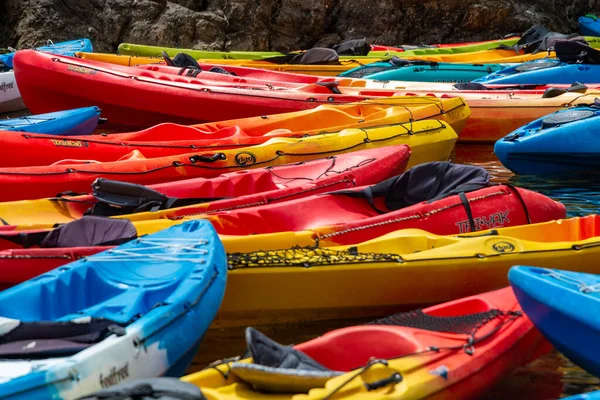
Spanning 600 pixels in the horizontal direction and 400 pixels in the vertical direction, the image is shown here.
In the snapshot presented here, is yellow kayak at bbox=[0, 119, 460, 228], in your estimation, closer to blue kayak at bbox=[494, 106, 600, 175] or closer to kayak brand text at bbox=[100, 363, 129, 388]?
blue kayak at bbox=[494, 106, 600, 175]

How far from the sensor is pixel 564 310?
3.29 m

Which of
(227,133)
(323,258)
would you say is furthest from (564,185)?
(323,258)

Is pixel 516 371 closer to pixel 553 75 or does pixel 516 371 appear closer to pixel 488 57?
pixel 553 75

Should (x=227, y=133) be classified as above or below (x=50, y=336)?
below

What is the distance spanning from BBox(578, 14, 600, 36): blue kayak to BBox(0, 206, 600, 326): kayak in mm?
10410

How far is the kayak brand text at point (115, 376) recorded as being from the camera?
3.02 meters

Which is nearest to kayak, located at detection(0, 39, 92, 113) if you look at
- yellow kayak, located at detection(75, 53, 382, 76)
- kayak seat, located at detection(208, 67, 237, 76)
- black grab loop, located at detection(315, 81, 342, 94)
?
yellow kayak, located at detection(75, 53, 382, 76)

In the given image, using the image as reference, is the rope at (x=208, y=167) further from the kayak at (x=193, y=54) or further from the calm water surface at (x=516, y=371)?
the kayak at (x=193, y=54)

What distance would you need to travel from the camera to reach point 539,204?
16.6ft

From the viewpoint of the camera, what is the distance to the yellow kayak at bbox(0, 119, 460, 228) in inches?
195

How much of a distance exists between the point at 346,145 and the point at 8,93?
5433 mm

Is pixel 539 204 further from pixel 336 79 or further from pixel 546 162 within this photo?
pixel 336 79

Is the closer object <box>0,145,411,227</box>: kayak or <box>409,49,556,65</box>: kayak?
<box>0,145,411,227</box>: kayak

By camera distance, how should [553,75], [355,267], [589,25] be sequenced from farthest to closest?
[589,25] → [553,75] → [355,267]
